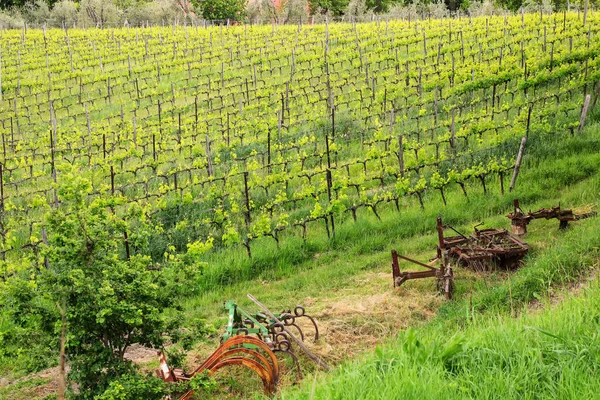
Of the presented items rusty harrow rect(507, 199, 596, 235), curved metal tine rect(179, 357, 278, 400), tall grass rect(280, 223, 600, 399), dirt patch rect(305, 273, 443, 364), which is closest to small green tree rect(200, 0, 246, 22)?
rusty harrow rect(507, 199, 596, 235)

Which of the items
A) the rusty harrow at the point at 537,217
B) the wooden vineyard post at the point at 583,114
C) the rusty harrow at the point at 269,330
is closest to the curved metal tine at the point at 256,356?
the rusty harrow at the point at 269,330

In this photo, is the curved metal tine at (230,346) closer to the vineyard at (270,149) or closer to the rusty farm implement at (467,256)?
the vineyard at (270,149)

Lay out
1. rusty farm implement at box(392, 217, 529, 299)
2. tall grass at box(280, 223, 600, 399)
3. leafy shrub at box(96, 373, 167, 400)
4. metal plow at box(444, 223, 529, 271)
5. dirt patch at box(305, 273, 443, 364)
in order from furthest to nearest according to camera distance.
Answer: metal plow at box(444, 223, 529, 271)
rusty farm implement at box(392, 217, 529, 299)
dirt patch at box(305, 273, 443, 364)
leafy shrub at box(96, 373, 167, 400)
tall grass at box(280, 223, 600, 399)

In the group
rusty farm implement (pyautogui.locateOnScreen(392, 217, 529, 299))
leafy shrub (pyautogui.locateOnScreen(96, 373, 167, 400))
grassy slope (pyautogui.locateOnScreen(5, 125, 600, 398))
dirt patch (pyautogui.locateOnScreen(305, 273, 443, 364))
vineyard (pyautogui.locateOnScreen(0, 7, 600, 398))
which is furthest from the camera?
rusty farm implement (pyautogui.locateOnScreen(392, 217, 529, 299))

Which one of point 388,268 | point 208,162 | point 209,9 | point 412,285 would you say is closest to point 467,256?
point 412,285

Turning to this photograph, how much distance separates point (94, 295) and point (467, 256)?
5.50 metres

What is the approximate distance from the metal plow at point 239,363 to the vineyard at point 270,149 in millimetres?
456

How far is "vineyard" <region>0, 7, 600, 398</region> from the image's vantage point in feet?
25.8

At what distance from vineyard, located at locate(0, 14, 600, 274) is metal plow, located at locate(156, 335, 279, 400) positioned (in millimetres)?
2509

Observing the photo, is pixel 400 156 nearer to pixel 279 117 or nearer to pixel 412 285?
pixel 412 285

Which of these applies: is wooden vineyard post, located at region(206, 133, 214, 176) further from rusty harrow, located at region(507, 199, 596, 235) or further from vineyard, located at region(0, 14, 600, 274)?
rusty harrow, located at region(507, 199, 596, 235)

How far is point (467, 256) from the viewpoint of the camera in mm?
9820

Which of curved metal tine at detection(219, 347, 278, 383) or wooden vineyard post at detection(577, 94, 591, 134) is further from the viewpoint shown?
wooden vineyard post at detection(577, 94, 591, 134)

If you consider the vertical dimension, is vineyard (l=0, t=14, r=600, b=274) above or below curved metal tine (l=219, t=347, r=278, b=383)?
above
